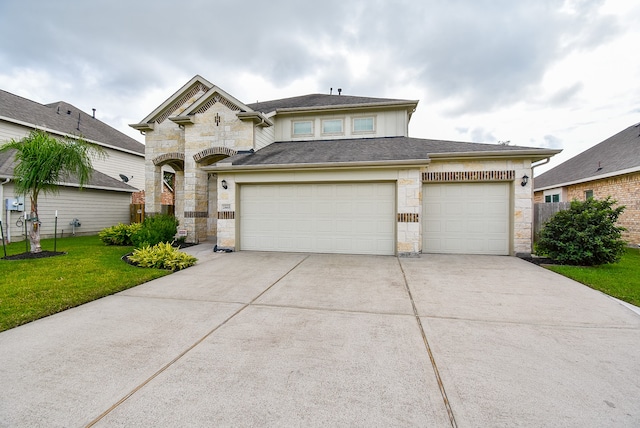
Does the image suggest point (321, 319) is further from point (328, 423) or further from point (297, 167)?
point (297, 167)

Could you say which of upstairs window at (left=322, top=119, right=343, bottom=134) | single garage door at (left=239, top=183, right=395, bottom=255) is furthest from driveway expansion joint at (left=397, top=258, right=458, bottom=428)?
upstairs window at (left=322, top=119, right=343, bottom=134)

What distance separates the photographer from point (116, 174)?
18391 mm

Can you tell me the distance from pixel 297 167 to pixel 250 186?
199 centimetres

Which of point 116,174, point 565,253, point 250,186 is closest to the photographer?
point 565,253

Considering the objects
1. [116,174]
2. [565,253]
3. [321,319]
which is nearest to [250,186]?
[321,319]

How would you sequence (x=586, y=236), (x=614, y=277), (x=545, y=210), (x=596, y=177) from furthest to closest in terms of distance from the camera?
(x=596, y=177) → (x=545, y=210) → (x=586, y=236) → (x=614, y=277)

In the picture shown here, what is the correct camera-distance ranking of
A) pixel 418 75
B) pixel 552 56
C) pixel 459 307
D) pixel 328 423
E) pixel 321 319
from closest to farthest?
pixel 328 423 < pixel 321 319 < pixel 459 307 < pixel 552 56 < pixel 418 75

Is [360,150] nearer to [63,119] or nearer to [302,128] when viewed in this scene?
[302,128]

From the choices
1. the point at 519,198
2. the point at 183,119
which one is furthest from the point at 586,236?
the point at 183,119

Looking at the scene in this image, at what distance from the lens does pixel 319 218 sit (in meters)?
9.03

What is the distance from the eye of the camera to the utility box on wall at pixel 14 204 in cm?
1095

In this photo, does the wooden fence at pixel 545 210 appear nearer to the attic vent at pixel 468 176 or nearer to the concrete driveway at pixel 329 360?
the attic vent at pixel 468 176

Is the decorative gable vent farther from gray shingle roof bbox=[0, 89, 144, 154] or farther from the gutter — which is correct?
gray shingle roof bbox=[0, 89, 144, 154]

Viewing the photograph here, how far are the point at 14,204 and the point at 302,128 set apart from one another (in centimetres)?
1210
